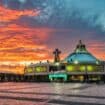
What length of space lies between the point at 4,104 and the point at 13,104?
0.41 m

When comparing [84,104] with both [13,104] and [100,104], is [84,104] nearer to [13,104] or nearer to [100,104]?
[100,104]

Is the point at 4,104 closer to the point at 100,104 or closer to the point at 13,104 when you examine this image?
the point at 13,104

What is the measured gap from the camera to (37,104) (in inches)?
656

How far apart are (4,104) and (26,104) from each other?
99cm

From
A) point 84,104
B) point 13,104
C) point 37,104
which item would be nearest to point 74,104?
point 84,104

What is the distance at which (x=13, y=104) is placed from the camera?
16.8 metres

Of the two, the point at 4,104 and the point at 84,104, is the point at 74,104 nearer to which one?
the point at 84,104

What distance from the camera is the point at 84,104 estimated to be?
1703 centimetres

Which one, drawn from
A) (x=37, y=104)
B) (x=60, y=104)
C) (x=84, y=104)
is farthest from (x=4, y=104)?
(x=84, y=104)

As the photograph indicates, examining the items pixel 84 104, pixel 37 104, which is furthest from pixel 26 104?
pixel 84 104

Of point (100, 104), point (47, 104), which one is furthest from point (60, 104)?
point (100, 104)

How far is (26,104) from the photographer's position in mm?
16734

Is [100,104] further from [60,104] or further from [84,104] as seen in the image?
[60,104]

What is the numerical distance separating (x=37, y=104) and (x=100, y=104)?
3.05 metres
